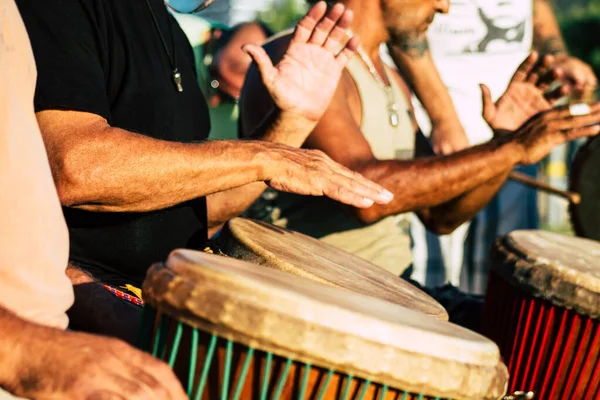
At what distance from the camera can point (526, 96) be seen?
3.77m

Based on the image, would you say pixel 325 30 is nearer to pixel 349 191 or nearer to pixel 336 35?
pixel 336 35

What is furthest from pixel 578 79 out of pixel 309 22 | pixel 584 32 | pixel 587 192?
pixel 584 32

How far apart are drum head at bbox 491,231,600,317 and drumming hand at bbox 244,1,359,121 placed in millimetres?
710

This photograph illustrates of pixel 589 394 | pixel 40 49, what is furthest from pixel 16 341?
pixel 589 394

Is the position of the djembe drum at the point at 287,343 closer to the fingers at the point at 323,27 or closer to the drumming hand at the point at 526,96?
the fingers at the point at 323,27

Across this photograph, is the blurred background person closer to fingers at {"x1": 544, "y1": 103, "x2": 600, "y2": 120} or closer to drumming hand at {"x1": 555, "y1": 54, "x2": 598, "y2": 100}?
drumming hand at {"x1": 555, "y1": 54, "x2": 598, "y2": 100}

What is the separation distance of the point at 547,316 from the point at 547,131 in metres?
0.82

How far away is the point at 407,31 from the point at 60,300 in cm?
228

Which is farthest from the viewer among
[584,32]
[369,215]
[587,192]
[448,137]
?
[584,32]

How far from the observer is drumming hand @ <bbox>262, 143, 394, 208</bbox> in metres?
2.08

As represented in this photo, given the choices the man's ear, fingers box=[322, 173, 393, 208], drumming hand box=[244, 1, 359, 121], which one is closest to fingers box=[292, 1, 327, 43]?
drumming hand box=[244, 1, 359, 121]

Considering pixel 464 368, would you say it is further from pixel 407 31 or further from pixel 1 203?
→ pixel 407 31

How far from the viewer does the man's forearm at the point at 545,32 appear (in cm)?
516

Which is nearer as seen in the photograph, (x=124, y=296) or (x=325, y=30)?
(x=124, y=296)
